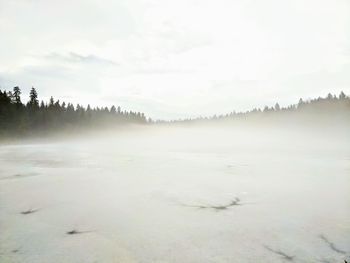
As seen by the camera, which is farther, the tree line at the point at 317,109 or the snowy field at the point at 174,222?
the tree line at the point at 317,109

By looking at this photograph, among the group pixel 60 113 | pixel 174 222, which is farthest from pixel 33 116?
pixel 174 222

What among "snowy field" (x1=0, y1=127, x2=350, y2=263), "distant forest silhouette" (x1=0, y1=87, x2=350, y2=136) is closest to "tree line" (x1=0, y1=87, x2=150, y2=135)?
"distant forest silhouette" (x1=0, y1=87, x2=350, y2=136)

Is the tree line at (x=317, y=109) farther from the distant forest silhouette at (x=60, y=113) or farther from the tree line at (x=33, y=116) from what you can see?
the tree line at (x=33, y=116)

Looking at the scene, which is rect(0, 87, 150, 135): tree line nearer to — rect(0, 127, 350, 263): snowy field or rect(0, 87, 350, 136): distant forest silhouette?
rect(0, 87, 350, 136): distant forest silhouette

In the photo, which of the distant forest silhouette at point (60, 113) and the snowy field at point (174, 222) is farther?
the distant forest silhouette at point (60, 113)

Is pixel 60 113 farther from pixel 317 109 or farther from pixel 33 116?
pixel 317 109

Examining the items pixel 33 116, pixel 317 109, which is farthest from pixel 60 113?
pixel 317 109

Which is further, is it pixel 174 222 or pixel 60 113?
pixel 60 113

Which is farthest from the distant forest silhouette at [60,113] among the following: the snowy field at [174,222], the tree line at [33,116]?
the snowy field at [174,222]

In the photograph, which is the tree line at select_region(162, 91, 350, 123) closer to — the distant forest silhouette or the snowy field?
the distant forest silhouette

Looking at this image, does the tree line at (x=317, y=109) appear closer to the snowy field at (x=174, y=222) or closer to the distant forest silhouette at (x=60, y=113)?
the distant forest silhouette at (x=60, y=113)

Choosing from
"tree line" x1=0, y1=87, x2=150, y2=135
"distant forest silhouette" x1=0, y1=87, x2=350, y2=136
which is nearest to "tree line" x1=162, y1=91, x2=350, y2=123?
"distant forest silhouette" x1=0, y1=87, x2=350, y2=136

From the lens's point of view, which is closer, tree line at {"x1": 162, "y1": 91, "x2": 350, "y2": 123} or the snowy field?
the snowy field

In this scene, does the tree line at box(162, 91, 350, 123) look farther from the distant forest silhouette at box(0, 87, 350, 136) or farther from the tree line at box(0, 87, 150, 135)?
the tree line at box(0, 87, 150, 135)
